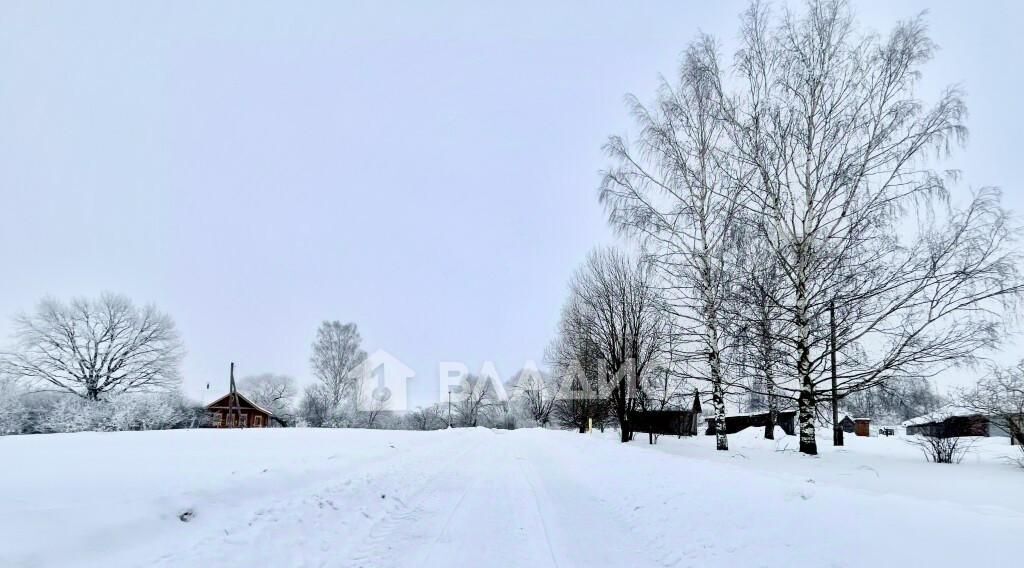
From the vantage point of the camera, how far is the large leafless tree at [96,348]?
31.8 meters

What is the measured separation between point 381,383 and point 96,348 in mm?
25991

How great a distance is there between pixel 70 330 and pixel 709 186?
4435 cm

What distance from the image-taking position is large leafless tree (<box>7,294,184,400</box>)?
31.8m

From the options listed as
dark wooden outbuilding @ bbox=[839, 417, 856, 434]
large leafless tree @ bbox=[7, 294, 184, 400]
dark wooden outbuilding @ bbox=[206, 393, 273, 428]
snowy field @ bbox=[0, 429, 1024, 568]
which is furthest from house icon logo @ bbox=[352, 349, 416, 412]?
dark wooden outbuilding @ bbox=[839, 417, 856, 434]

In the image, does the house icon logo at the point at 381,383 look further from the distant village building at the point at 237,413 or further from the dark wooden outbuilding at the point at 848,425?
the dark wooden outbuilding at the point at 848,425

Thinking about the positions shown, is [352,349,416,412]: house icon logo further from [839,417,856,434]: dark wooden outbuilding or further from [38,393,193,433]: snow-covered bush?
[839,417,856,434]: dark wooden outbuilding

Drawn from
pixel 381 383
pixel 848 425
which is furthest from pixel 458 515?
pixel 848 425

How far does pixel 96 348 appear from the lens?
3356cm

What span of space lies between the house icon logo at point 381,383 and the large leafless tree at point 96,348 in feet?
55.7

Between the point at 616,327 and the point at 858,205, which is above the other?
the point at 858,205

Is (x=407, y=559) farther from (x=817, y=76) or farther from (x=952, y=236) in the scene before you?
(x=817, y=76)

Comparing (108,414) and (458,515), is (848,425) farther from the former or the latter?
(108,414)

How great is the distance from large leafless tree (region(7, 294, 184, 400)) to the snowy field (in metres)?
34.8

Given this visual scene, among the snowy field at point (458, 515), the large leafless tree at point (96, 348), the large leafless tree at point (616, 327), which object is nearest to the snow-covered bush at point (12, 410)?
the large leafless tree at point (96, 348)
